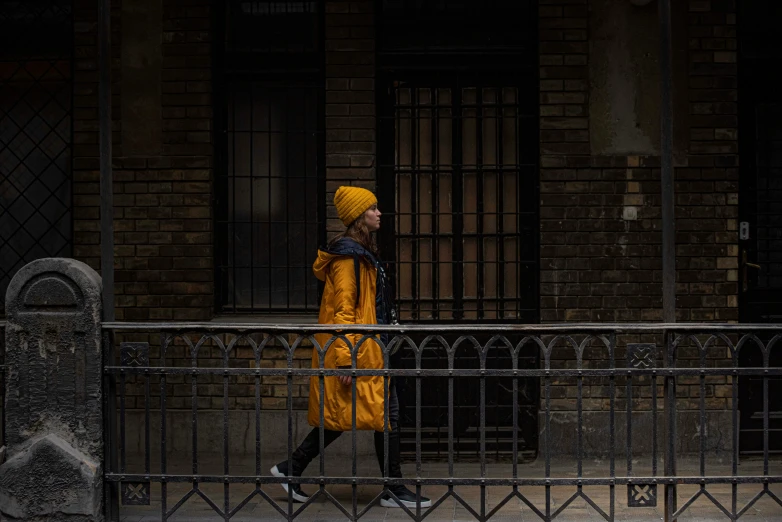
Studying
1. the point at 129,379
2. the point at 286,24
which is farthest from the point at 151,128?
the point at 129,379

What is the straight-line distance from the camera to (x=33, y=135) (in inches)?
343

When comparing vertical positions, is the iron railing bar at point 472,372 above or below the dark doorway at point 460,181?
below

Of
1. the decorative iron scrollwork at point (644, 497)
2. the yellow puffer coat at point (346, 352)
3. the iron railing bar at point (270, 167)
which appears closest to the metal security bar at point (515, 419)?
the decorative iron scrollwork at point (644, 497)

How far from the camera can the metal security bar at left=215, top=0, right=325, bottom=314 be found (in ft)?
28.2

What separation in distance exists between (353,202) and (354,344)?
0.94 m

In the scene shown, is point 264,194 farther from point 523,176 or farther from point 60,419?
point 60,419

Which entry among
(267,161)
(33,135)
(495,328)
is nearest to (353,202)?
(495,328)

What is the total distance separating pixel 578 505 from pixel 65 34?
16.9ft

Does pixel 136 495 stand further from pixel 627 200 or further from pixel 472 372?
pixel 627 200

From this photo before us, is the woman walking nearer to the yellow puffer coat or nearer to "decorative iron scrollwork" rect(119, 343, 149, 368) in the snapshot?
the yellow puffer coat

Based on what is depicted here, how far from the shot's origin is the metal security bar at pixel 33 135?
8.63 meters

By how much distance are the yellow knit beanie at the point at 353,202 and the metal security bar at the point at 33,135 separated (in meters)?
2.80

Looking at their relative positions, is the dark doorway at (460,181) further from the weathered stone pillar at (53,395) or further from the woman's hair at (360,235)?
the weathered stone pillar at (53,395)

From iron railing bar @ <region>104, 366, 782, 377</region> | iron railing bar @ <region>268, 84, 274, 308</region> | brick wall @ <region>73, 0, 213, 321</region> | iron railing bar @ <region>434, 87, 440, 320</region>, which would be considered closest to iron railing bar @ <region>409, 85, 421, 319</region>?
iron railing bar @ <region>434, 87, 440, 320</region>
